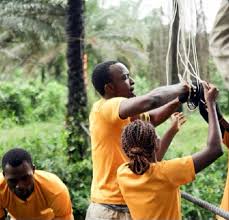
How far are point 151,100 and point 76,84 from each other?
5158mm

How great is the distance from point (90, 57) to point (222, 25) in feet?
39.0

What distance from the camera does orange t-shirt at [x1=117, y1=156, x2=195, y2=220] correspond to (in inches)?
94.8

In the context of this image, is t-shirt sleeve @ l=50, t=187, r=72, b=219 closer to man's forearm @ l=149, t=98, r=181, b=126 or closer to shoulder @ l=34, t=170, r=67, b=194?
shoulder @ l=34, t=170, r=67, b=194

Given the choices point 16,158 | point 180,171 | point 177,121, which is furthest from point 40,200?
point 180,171

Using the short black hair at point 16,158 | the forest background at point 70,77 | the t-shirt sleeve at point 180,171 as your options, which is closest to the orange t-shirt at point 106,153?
the t-shirt sleeve at point 180,171

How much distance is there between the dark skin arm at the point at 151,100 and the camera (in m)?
2.57

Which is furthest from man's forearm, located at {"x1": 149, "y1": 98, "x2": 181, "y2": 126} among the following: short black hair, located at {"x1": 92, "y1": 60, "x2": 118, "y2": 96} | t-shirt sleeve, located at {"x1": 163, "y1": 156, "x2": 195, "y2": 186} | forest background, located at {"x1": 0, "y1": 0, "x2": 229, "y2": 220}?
forest background, located at {"x1": 0, "y1": 0, "x2": 229, "y2": 220}

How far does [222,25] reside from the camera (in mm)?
1961

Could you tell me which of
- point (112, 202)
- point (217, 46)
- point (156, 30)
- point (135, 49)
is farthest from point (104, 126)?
point (135, 49)

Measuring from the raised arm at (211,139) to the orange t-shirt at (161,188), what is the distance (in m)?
0.03

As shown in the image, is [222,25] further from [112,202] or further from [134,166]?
[112,202]

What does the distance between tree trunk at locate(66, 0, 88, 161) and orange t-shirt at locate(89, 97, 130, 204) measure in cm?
410

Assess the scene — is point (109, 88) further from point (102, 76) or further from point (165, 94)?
point (165, 94)

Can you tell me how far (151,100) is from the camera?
2.58 m
